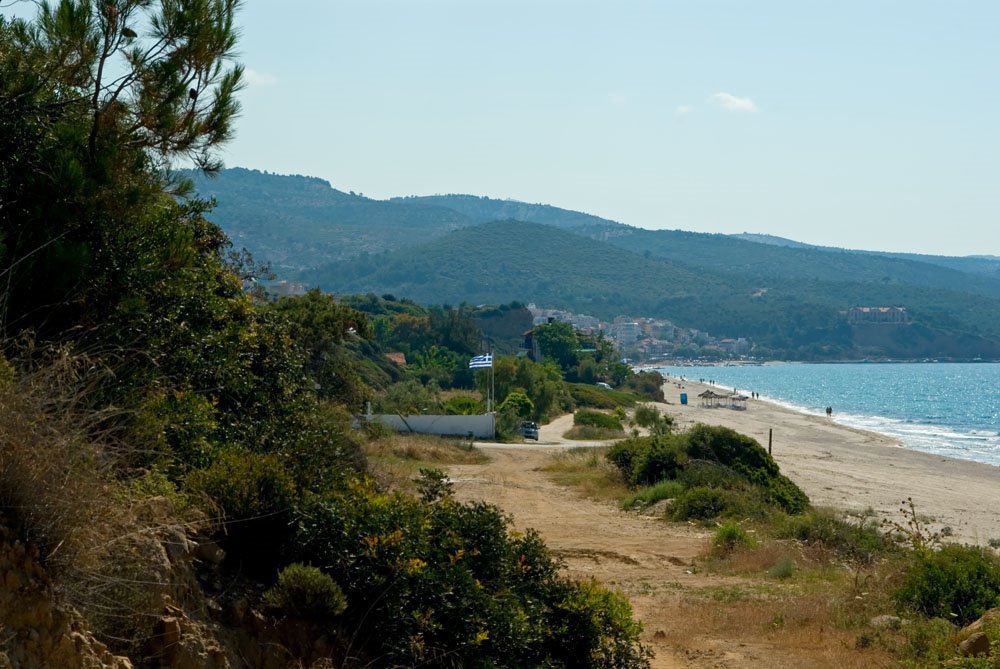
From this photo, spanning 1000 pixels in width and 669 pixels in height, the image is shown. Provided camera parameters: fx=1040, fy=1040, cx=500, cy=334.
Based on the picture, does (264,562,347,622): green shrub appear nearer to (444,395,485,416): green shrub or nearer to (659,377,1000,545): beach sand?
(659,377,1000,545): beach sand

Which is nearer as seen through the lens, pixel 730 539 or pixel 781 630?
pixel 781 630

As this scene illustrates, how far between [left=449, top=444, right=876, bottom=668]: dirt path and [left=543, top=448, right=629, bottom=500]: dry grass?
53cm

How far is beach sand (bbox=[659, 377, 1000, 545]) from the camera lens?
30750 mm

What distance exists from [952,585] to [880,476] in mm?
34119

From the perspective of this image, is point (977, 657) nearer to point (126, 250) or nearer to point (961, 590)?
point (961, 590)

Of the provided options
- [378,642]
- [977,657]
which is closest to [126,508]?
[378,642]

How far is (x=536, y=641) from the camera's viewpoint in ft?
24.8

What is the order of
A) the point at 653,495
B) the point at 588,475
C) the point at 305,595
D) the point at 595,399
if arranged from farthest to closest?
→ the point at 595,399 < the point at 588,475 < the point at 653,495 < the point at 305,595

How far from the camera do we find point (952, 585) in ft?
35.1

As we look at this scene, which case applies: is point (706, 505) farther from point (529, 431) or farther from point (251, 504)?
point (529, 431)

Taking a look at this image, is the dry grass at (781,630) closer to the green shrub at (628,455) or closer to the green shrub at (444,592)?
the green shrub at (444,592)

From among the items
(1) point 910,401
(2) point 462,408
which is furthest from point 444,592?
(1) point 910,401

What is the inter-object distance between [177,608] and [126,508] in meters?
0.62

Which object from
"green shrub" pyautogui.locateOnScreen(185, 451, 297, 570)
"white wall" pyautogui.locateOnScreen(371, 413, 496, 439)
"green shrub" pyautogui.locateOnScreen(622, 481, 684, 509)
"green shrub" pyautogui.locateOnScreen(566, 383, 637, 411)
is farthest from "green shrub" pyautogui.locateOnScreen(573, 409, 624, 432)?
"green shrub" pyautogui.locateOnScreen(185, 451, 297, 570)
